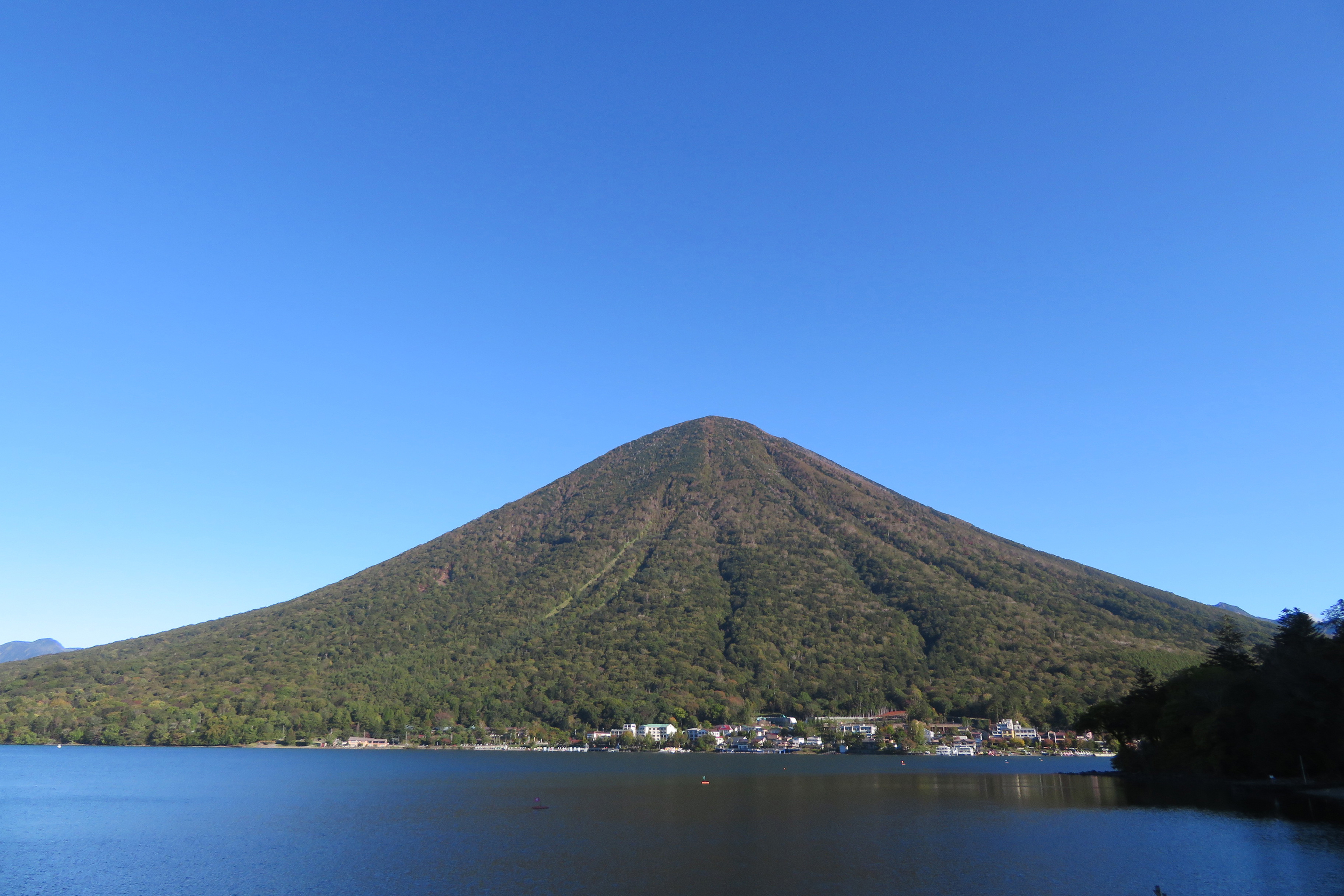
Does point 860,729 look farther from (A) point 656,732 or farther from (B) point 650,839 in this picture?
(B) point 650,839

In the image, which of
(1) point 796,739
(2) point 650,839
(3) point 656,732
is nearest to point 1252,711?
(2) point 650,839

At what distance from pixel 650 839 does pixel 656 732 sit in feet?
369

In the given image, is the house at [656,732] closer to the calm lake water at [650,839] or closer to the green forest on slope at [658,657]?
the green forest on slope at [658,657]

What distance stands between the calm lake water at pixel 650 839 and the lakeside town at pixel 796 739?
6016 centimetres

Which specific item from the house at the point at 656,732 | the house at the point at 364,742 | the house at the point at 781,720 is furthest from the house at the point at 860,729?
the house at the point at 364,742

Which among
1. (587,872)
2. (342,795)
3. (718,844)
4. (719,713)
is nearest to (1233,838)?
(718,844)

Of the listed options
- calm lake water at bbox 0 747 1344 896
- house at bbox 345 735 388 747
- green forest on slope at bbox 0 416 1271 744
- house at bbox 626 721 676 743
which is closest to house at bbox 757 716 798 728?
green forest on slope at bbox 0 416 1271 744

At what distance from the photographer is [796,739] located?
142 m

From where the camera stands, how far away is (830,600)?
179125mm

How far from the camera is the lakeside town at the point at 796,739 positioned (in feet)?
443

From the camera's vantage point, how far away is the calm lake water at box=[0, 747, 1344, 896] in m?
30.3

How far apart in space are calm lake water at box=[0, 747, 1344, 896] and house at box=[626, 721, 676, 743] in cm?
7064

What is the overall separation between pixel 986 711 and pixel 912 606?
121ft

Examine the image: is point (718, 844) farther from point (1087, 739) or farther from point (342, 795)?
point (1087, 739)
